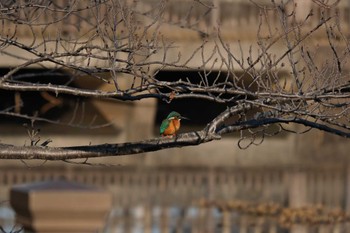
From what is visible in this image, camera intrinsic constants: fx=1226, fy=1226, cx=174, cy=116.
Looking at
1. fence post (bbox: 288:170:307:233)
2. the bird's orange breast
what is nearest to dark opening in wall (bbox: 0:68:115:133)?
fence post (bbox: 288:170:307:233)

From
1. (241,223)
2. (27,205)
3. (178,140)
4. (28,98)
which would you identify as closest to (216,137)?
(178,140)

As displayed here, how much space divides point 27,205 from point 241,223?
7.14m

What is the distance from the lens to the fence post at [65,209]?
7.07 m

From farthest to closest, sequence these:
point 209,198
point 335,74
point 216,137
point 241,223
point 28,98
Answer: point 28,98 → point 209,198 → point 241,223 → point 335,74 → point 216,137

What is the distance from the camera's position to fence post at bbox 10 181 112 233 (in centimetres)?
707

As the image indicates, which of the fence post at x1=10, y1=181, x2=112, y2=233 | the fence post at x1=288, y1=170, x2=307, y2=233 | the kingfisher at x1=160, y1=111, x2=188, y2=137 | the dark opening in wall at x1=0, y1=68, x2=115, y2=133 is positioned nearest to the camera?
the kingfisher at x1=160, y1=111, x2=188, y2=137

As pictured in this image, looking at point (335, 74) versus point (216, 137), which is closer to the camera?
point (216, 137)

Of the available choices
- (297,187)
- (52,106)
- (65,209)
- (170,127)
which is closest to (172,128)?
(170,127)

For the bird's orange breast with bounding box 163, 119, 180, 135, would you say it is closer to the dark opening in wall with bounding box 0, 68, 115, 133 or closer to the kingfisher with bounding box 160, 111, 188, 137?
the kingfisher with bounding box 160, 111, 188, 137

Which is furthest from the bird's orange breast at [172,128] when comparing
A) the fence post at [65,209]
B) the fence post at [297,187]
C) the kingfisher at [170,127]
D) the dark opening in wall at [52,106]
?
the fence post at [297,187]

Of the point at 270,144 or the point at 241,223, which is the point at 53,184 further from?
the point at 270,144

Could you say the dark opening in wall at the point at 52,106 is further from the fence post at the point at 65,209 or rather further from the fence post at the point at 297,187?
the fence post at the point at 65,209

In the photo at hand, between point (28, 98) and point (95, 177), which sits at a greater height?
point (28, 98)

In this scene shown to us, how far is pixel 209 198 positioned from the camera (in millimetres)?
15305
